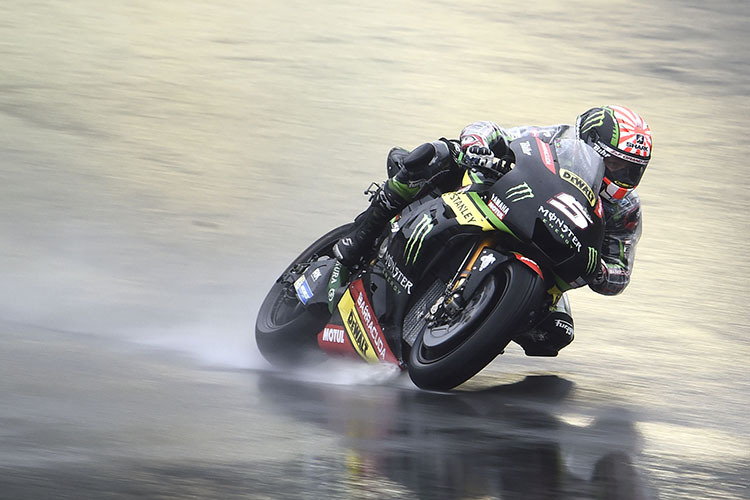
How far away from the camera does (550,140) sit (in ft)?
21.2

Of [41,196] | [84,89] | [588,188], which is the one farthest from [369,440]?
[84,89]

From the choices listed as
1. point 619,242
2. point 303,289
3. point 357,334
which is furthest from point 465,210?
point 303,289

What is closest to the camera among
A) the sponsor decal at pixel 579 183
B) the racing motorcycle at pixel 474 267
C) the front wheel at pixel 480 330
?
the front wheel at pixel 480 330

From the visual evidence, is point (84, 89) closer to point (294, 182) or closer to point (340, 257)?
point (294, 182)

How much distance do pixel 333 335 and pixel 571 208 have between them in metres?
1.63

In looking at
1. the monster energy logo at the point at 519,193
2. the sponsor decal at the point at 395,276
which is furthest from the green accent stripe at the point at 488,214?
the sponsor decal at the point at 395,276

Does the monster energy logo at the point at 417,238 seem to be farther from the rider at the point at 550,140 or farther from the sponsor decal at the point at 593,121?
the sponsor decal at the point at 593,121

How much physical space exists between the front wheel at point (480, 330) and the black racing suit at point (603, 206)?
0.83m

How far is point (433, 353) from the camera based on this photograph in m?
5.93

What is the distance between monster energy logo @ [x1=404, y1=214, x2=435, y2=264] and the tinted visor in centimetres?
95

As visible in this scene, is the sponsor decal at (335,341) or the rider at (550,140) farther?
the sponsor decal at (335,341)

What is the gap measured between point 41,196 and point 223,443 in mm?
6116

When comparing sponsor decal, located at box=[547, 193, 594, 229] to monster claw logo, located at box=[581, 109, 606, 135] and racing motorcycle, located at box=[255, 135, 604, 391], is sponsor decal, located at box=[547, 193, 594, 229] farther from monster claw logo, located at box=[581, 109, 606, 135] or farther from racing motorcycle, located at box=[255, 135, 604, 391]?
monster claw logo, located at box=[581, 109, 606, 135]

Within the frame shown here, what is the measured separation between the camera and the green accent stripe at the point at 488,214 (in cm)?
592
